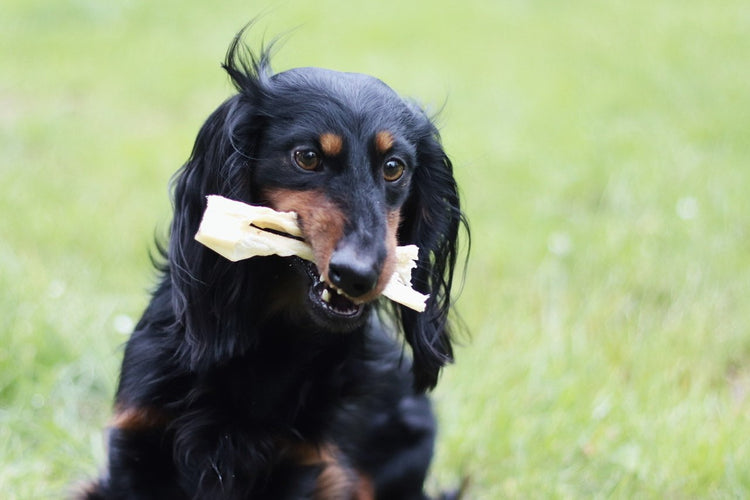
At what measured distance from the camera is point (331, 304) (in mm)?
2330

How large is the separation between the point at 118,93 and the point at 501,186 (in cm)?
328

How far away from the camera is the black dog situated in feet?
7.81

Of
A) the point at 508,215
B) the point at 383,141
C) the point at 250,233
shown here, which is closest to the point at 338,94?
the point at 383,141

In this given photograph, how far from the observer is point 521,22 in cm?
998

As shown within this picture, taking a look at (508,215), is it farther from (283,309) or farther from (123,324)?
(283,309)

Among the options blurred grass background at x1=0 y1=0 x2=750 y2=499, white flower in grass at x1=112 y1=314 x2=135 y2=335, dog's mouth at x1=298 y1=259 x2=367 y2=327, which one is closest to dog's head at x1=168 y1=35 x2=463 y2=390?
dog's mouth at x1=298 y1=259 x2=367 y2=327

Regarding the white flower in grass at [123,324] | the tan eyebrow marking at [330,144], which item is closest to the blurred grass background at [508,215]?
the white flower in grass at [123,324]

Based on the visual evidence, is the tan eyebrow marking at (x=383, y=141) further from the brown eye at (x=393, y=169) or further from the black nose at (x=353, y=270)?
the black nose at (x=353, y=270)

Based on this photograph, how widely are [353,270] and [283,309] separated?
55 centimetres

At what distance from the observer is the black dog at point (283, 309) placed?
238cm

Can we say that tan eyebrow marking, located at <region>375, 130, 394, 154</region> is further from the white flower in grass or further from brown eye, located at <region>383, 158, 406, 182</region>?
the white flower in grass

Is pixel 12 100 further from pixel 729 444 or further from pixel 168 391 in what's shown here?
pixel 729 444

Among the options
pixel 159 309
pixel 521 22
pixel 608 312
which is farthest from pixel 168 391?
pixel 521 22

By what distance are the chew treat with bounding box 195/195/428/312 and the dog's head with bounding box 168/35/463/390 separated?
5 centimetres
